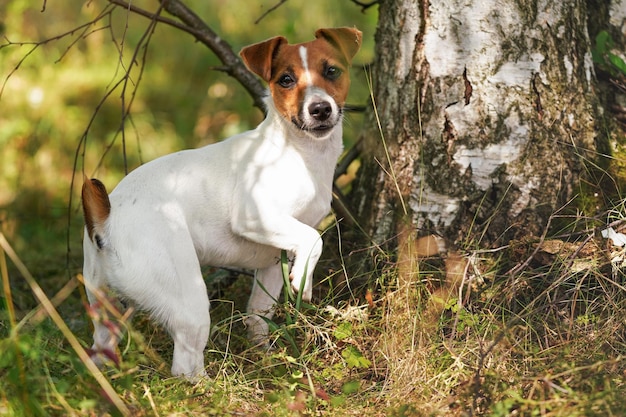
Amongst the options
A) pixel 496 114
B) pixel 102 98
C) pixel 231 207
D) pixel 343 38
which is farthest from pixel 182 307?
pixel 102 98

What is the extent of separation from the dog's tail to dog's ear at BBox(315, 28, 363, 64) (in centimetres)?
130

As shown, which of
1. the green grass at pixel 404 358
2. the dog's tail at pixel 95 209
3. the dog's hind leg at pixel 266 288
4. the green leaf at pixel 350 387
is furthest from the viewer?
the dog's hind leg at pixel 266 288

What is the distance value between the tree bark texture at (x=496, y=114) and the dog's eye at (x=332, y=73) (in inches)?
15.7

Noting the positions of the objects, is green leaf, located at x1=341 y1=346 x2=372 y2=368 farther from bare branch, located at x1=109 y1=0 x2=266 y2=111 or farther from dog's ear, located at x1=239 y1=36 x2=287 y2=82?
bare branch, located at x1=109 y1=0 x2=266 y2=111

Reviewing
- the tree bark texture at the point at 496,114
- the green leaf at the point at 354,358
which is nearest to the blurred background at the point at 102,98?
the tree bark texture at the point at 496,114

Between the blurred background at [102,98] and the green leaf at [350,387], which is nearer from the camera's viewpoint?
the green leaf at [350,387]

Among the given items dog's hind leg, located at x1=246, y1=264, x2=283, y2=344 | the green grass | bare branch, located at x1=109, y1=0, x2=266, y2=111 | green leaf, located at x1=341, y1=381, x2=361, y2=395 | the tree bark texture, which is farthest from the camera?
bare branch, located at x1=109, y1=0, x2=266, y2=111

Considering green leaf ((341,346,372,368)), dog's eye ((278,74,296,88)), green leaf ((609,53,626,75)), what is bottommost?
green leaf ((341,346,372,368))

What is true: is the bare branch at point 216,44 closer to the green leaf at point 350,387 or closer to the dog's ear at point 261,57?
the dog's ear at point 261,57

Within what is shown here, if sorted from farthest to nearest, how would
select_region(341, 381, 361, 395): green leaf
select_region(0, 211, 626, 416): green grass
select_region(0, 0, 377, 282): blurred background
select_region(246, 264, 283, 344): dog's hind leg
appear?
select_region(0, 0, 377, 282): blurred background → select_region(246, 264, 283, 344): dog's hind leg → select_region(341, 381, 361, 395): green leaf → select_region(0, 211, 626, 416): green grass

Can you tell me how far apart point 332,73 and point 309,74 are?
0.43 ft

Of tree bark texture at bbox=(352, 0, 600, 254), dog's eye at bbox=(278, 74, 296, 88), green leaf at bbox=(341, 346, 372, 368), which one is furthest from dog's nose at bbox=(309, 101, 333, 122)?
green leaf at bbox=(341, 346, 372, 368)

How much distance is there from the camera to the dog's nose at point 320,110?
342cm

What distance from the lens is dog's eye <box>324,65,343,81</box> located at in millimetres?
3623
